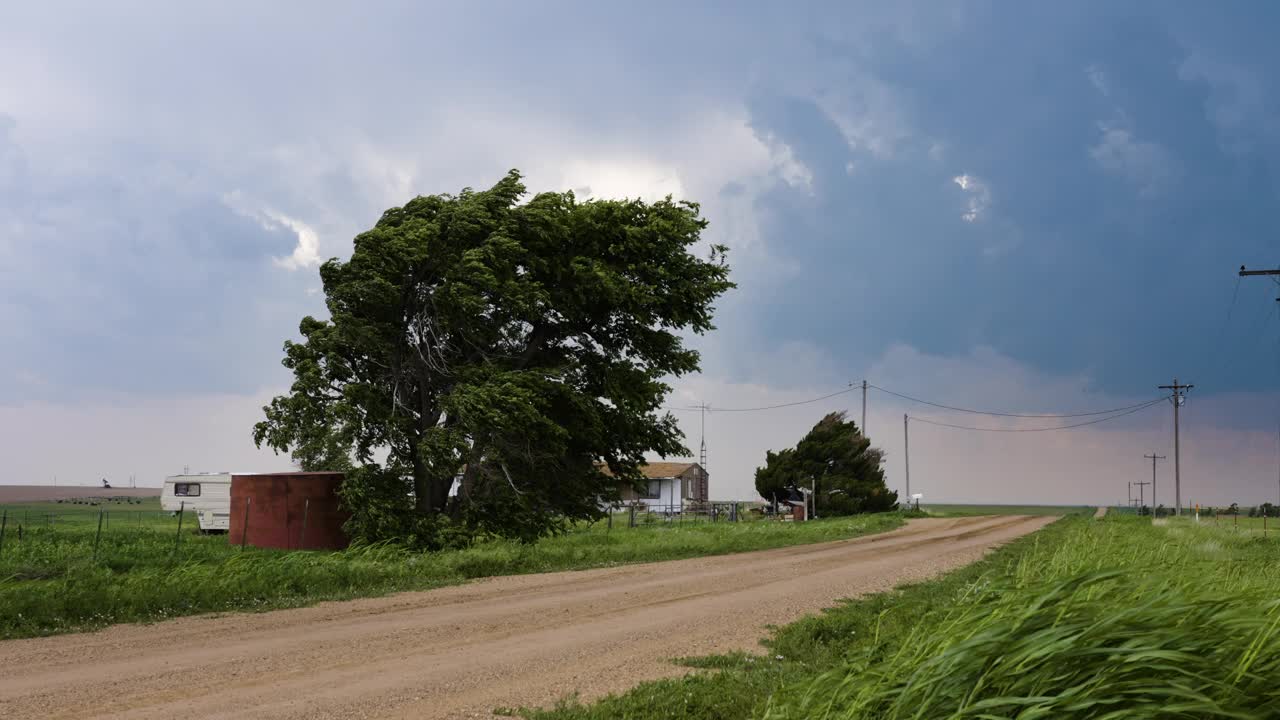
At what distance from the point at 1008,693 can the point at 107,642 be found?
11746 mm

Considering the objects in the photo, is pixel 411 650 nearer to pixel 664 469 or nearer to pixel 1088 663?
pixel 1088 663

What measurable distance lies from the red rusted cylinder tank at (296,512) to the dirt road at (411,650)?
1058cm

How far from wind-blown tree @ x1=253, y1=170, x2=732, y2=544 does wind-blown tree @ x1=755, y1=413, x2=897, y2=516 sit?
102ft

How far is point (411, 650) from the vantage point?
10.9m

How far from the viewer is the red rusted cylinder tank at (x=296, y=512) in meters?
27.1

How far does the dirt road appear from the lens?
8391 millimetres

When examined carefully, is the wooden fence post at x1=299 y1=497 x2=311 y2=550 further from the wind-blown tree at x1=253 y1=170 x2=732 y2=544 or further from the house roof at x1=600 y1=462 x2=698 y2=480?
the house roof at x1=600 y1=462 x2=698 y2=480

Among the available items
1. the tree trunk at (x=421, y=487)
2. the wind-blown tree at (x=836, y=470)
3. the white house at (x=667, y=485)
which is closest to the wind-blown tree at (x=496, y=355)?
the tree trunk at (x=421, y=487)

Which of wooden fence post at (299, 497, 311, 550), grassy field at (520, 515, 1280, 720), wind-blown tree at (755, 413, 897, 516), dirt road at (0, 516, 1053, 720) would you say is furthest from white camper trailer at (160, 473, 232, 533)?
grassy field at (520, 515, 1280, 720)

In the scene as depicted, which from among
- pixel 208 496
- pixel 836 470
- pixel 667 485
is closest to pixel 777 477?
pixel 836 470

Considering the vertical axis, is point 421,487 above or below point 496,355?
below

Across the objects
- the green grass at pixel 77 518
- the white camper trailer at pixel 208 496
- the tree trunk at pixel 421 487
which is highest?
the tree trunk at pixel 421 487

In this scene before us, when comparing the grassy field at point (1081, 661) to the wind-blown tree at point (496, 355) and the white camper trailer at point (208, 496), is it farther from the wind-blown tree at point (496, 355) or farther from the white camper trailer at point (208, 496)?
the white camper trailer at point (208, 496)

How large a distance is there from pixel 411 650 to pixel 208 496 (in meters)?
38.4
